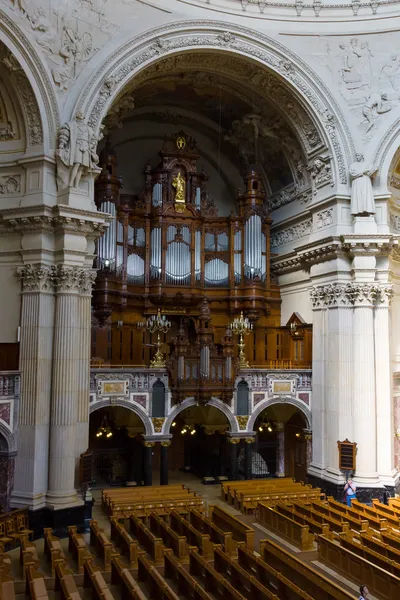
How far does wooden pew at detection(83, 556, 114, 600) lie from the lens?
1113cm

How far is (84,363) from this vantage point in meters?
Result: 19.4

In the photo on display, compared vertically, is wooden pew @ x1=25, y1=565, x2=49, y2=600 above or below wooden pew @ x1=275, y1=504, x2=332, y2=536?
above

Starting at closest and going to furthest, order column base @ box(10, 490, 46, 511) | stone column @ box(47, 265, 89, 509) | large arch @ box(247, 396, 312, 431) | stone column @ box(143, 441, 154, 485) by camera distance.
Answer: column base @ box(10, 490, 46, 511), stone column @ box(47, 265, 89, 509), stone column @ box(143, 441, 154, 485), large arch @ box(247, 396, 312, 431)

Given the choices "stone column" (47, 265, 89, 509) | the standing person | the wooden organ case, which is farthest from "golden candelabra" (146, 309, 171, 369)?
the standing person

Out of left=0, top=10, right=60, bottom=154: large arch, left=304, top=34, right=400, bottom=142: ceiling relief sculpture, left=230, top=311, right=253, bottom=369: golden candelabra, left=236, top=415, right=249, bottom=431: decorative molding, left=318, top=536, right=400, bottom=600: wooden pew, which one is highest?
left=304, top=34, right=400, bottom=142: ceiling relief sculpture

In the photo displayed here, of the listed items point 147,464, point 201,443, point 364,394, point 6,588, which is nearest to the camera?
point 6,588

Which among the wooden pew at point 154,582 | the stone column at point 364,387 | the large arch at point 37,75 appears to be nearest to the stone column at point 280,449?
the stone column at point 364,387

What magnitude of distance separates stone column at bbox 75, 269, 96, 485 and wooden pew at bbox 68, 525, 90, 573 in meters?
3.98

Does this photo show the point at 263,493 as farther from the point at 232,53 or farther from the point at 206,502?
the point at 232,53

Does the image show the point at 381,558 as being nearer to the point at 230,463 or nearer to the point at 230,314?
the point at 230,463

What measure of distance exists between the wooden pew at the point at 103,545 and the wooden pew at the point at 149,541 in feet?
3.34

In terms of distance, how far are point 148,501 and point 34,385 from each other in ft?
17.7

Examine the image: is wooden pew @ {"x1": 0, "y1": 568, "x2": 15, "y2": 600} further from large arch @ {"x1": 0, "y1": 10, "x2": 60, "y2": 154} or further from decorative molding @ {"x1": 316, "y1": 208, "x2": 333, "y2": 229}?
decorative molding @ {"x1": 316, "y1": 208, "x2": 333, "y2": 229}

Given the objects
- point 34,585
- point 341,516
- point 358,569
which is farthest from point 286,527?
point 34,585
